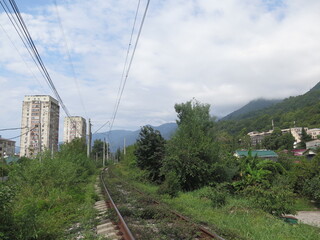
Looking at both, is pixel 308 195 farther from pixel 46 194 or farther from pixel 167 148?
pixel 46 194

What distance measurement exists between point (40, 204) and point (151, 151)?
1291cm

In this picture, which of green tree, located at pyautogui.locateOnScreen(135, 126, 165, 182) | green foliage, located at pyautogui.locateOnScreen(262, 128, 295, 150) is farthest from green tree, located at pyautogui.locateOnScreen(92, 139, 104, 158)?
green tree, located at pyautogui.locateOnScreen(135, 126, 165, 182)

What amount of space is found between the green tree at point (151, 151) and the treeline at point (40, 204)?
7.46 meters

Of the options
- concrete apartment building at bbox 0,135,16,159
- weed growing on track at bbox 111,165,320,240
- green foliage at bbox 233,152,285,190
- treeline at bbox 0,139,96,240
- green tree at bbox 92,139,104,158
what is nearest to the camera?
treeline at bbox 0,139,96,240

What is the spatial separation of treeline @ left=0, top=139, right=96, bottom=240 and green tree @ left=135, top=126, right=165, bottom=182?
7.46m

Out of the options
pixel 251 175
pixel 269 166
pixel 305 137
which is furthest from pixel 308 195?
pixel 305 137

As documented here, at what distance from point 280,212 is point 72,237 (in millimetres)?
8239

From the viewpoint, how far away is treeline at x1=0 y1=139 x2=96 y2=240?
6453 mm

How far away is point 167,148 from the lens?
791 inches

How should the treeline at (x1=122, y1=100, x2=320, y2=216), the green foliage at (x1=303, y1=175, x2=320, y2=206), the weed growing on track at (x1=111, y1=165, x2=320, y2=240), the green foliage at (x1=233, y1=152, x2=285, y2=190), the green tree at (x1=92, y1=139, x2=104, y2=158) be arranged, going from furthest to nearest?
the green tree at (x1=92, y1=139, x2=104, y2=158) < the green foliage at (x1=303, y1=175, x2=320, y2=206) < the green foliage at (x1=233, y1=152, x2=285, y2=190) < the treeline at (x1=122, y1=100, x2=320, y2=216) < the weed growing on track at (x1=111, y1=165, x2=320, y2=240)

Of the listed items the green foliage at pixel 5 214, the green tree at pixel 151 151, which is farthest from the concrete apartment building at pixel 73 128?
the green foliage at pixel 5 214

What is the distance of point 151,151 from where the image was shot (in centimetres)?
2280

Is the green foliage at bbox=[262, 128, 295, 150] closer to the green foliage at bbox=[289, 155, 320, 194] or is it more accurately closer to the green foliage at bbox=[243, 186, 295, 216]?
the green foliage at bbox=[289, 155, 320, 194]

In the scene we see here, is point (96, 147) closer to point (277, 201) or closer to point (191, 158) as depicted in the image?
point (191, 158)
